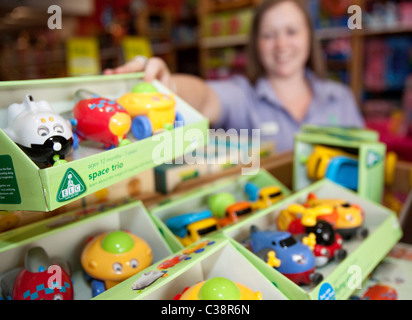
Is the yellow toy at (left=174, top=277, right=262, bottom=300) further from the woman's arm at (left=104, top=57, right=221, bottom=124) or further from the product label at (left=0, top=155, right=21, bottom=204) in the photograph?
the woman's arm at (left=104, top=57, right=221, bottom=124)

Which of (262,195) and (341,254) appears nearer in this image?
(341,254)

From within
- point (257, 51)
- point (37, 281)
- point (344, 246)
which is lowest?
point (344, 246)

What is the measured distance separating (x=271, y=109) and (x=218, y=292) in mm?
1628

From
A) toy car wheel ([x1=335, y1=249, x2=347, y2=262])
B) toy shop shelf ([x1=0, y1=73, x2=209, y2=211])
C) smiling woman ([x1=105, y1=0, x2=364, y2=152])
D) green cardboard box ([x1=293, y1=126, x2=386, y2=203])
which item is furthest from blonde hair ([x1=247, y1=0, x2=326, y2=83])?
toy car wheel ([x1=335, y1=249, x2=347, y2=262])

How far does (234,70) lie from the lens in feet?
14.2

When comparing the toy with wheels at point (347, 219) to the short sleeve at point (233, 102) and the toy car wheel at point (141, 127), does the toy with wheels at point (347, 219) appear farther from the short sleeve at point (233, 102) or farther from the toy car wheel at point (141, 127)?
the short sleeve at point (233, 102)

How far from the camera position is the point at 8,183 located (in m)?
0.56

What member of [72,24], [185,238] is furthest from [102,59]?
[185,238]

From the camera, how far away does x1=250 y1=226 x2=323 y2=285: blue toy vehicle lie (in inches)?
31.1

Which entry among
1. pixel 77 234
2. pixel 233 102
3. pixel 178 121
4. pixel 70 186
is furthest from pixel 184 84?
pixel 70 186

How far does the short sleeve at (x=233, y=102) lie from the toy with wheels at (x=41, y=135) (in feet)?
4.79

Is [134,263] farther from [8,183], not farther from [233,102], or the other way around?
[233,102]

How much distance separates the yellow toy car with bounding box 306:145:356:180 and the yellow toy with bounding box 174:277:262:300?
714 millimetres
